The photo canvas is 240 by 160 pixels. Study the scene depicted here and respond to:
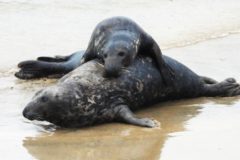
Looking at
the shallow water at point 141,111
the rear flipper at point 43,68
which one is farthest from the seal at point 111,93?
the rear flipper at point 43,68

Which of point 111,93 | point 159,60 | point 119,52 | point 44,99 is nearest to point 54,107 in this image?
point 44,99

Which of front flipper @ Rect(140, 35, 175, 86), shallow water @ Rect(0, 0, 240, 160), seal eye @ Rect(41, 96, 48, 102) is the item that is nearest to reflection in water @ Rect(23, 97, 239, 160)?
shallow water @ Rect(0, 0, 240, 160)

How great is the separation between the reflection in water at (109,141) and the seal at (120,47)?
0.54 meters

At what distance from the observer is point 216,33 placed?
11.5m

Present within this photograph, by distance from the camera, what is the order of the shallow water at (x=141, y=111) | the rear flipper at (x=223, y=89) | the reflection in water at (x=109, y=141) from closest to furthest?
the reflection in water at (x=109, y=141) < the shallow water at (x=141, y=111) < the rear flipper at (x=223, y=89)

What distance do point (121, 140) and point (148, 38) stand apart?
1.76 metres

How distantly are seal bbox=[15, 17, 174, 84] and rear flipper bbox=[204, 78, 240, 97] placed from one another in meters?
0.47

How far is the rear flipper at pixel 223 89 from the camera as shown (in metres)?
7.07

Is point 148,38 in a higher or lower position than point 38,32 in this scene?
higher

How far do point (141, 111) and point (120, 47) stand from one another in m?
0.66

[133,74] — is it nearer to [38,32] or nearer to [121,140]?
[121,140]

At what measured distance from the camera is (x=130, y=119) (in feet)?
19.8

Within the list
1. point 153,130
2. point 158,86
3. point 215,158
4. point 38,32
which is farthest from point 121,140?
point 38,32

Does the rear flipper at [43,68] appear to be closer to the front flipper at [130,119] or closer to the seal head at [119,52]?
the seal head at [119,52]
